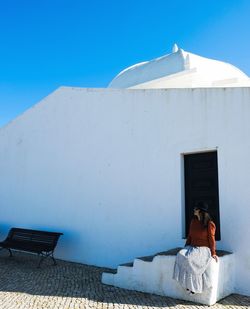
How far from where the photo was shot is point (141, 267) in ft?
21.2

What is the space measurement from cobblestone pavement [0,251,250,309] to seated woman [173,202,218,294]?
0.34 m

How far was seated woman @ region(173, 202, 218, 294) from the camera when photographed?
18.5 feet

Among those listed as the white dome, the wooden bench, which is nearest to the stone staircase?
the wooden bench

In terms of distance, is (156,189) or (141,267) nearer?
(141,267)

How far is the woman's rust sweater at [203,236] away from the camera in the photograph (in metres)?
5.87

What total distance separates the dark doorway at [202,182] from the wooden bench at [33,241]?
3442mm

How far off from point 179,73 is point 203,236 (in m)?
5.50

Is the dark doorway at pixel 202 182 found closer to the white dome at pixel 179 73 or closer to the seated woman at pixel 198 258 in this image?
the seated woman at pixel 198 258

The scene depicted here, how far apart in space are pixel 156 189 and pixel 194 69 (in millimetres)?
4036

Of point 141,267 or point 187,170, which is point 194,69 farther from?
point 141,267

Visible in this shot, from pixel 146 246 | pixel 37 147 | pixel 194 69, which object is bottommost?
pixel 146 246


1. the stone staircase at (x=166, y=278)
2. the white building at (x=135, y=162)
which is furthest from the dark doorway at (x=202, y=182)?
the stone staircase at (x=166, y=278)

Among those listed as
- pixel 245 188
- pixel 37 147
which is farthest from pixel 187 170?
pixel 37 147

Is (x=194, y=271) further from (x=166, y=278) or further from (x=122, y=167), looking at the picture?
(x=122, y=167)
